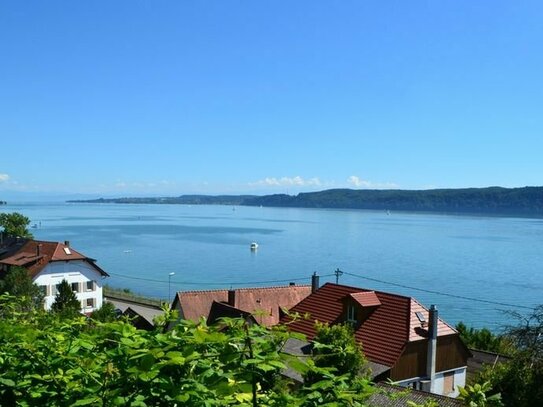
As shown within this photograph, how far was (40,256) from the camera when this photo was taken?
41344mm

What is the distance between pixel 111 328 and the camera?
114 inches

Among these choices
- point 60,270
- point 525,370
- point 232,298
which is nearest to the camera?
point 525,370

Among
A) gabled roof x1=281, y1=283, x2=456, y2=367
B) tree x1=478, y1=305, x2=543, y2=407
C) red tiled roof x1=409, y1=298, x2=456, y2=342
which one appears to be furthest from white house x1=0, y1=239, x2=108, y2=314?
tree x1=478, y1=305, x2=543, y2=407

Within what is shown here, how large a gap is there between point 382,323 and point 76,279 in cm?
2784

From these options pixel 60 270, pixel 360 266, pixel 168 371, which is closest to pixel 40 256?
pixel 60 270

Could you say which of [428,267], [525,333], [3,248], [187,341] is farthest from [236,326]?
[428,267]

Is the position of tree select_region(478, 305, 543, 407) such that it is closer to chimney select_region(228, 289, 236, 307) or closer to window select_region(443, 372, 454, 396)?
window select_region(443, 372, 454, 396)

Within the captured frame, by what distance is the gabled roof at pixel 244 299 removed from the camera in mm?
26562

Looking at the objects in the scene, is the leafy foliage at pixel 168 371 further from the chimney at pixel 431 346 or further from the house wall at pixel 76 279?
the house wall at pixel 76 279

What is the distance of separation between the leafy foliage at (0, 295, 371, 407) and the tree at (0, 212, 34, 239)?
59971 millimetres

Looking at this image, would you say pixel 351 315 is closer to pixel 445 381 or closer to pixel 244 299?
pixel 445 381

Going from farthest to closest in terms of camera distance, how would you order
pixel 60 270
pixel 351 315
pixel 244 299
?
pixel 60 270
pixel 244 299
pixel 351 315

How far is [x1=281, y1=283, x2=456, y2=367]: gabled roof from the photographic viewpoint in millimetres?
19812

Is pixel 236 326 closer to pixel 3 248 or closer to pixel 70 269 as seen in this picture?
pixel 70 269
